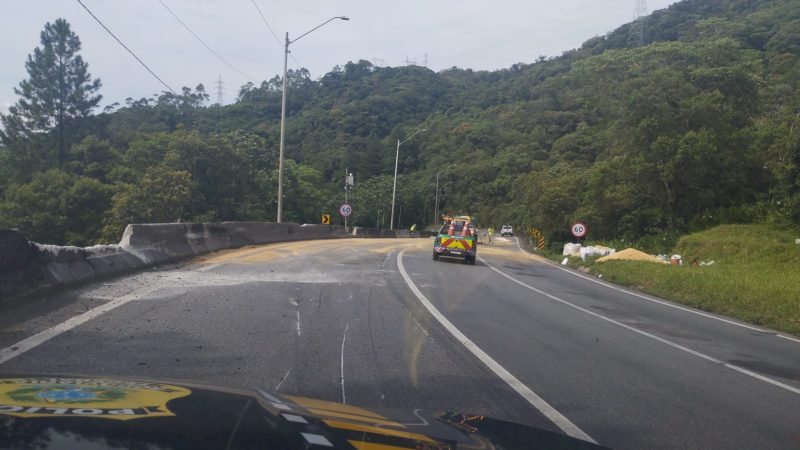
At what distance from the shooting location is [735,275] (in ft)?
61.7

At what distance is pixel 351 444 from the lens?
3006 mm

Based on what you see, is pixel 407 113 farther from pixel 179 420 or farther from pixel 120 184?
A: pixel 179 420

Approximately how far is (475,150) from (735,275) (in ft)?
290

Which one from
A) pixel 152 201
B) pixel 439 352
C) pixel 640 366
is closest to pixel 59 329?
pixel 439 352

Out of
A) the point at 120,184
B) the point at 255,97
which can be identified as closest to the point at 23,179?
the point at 120,184

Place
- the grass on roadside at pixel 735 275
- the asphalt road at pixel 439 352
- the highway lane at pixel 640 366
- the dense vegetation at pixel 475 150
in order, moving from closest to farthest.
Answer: the highway lane at pixel 640 366 → the asphalt road at pixel 439 352 → the grass on roadside at pixel 735 275 → the dense vegetation at pixel 475 150

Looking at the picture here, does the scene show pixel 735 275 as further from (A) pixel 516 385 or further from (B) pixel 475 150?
(B) pixel 475 150

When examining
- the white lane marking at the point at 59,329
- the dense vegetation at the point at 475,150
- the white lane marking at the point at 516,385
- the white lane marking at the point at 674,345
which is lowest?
the white lane marking at the point at 674,345

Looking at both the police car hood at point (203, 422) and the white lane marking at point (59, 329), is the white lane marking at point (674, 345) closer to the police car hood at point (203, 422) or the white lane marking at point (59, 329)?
the police car hood at point (203, 422)

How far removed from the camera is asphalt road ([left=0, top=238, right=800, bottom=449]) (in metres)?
6.09

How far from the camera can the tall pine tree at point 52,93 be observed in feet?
180

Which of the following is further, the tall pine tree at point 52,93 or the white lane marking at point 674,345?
the tall pine tree at point 52,93

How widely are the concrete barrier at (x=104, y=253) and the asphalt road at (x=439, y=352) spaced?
0.35 m

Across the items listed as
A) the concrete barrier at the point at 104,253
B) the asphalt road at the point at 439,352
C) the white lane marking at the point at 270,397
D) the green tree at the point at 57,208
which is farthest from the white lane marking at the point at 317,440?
the green tree at the point at 57,208
